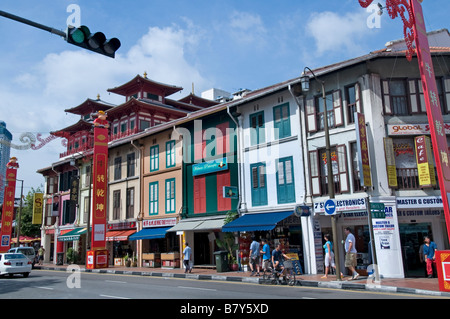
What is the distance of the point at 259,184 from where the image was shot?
23.8 metres

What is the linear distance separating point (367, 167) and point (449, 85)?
18.1 ft

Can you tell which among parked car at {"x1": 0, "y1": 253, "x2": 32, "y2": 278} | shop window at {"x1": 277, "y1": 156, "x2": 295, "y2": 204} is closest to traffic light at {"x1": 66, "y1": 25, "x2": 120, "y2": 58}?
shop window at {"x1": 277, "y1": 156, "x2": 295, "y2": 204}

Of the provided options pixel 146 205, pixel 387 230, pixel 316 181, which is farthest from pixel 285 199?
pixel 146 205

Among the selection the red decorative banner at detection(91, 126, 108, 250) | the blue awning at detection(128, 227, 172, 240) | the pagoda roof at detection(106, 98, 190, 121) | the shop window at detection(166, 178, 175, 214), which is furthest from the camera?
the pagoda roof at detection(106, 98, 190, 121)

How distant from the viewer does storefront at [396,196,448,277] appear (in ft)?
62.6

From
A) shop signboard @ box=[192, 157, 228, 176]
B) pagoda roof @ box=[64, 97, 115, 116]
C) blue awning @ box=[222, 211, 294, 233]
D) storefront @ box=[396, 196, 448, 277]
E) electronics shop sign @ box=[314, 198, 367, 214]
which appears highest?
pagoda roof @ box=[64, 97, 115, 116]

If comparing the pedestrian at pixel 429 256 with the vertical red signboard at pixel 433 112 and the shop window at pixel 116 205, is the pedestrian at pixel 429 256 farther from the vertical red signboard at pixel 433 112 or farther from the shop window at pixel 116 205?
the shop window at pixel 116 205

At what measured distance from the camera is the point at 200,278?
21047mm

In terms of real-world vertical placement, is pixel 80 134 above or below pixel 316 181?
above

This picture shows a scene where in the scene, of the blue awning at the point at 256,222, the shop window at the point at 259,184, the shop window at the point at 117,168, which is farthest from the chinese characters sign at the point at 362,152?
the shop window at the point at 117,168

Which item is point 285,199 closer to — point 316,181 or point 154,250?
point 316,181

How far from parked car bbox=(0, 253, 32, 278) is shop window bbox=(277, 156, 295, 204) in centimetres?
1371

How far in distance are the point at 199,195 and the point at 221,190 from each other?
1.93 metres

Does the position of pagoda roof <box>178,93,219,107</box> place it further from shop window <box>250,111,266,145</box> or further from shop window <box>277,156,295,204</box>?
shop window <box>277,156,295,204</box>
